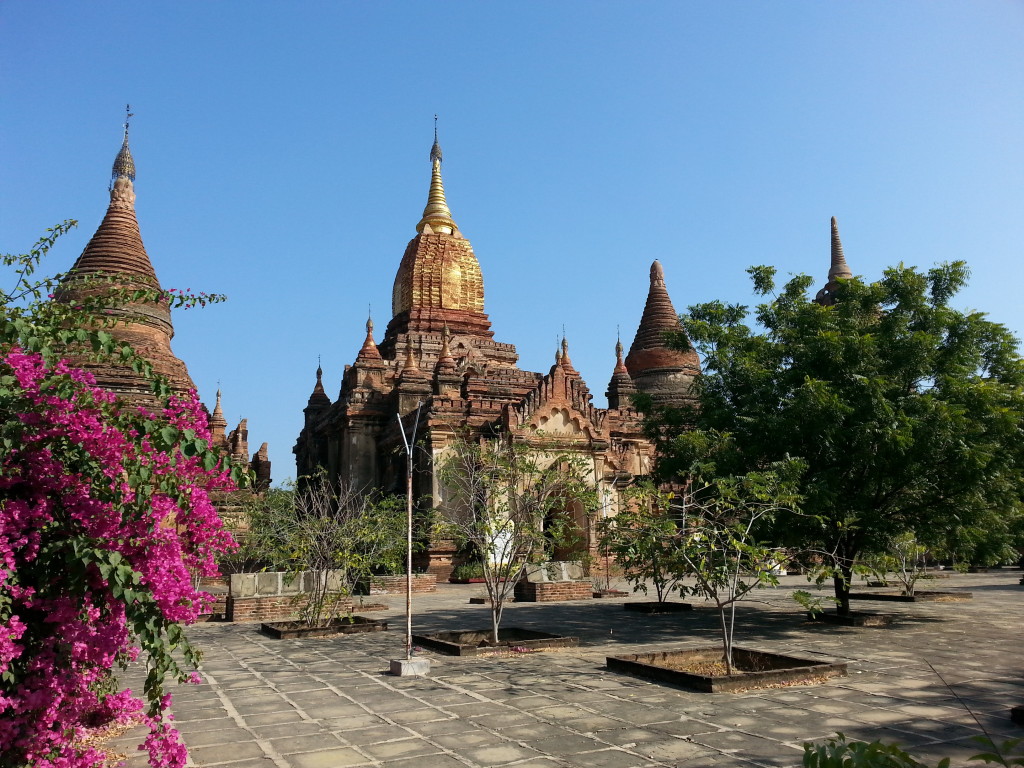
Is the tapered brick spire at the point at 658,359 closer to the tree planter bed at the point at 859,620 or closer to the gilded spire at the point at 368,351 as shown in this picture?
the gilded spire at the point at 368,351

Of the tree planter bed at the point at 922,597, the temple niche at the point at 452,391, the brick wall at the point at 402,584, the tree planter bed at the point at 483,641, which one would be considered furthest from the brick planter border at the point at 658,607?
the brick wall at the point at 402,584

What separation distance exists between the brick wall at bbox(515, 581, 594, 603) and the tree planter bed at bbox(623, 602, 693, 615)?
10.4 feet

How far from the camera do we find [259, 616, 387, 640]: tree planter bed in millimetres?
14102

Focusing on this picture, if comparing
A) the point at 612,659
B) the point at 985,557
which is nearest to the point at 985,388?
the point at 985,557

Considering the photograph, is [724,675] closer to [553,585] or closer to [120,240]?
[553,585]

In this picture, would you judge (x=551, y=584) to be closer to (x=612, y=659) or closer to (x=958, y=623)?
(x=958, y=623)

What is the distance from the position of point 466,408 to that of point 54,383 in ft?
78.0

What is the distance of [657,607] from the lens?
1773 cm

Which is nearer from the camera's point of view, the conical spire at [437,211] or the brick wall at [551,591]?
the brick wall at [551,591]

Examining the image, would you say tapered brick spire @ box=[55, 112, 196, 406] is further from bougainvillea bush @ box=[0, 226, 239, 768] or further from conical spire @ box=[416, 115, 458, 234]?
bougainvillea bush @ box=[0, 226, 239, 768]

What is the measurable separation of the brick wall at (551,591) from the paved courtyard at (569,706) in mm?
7206

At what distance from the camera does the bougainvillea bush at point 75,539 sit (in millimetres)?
4488

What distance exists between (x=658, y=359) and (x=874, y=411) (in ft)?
92.1

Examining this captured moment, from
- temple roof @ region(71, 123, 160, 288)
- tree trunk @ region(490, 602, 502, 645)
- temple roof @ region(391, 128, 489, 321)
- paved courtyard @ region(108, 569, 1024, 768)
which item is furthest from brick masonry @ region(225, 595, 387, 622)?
temple roof @ region(391, 128, 489, 321)
